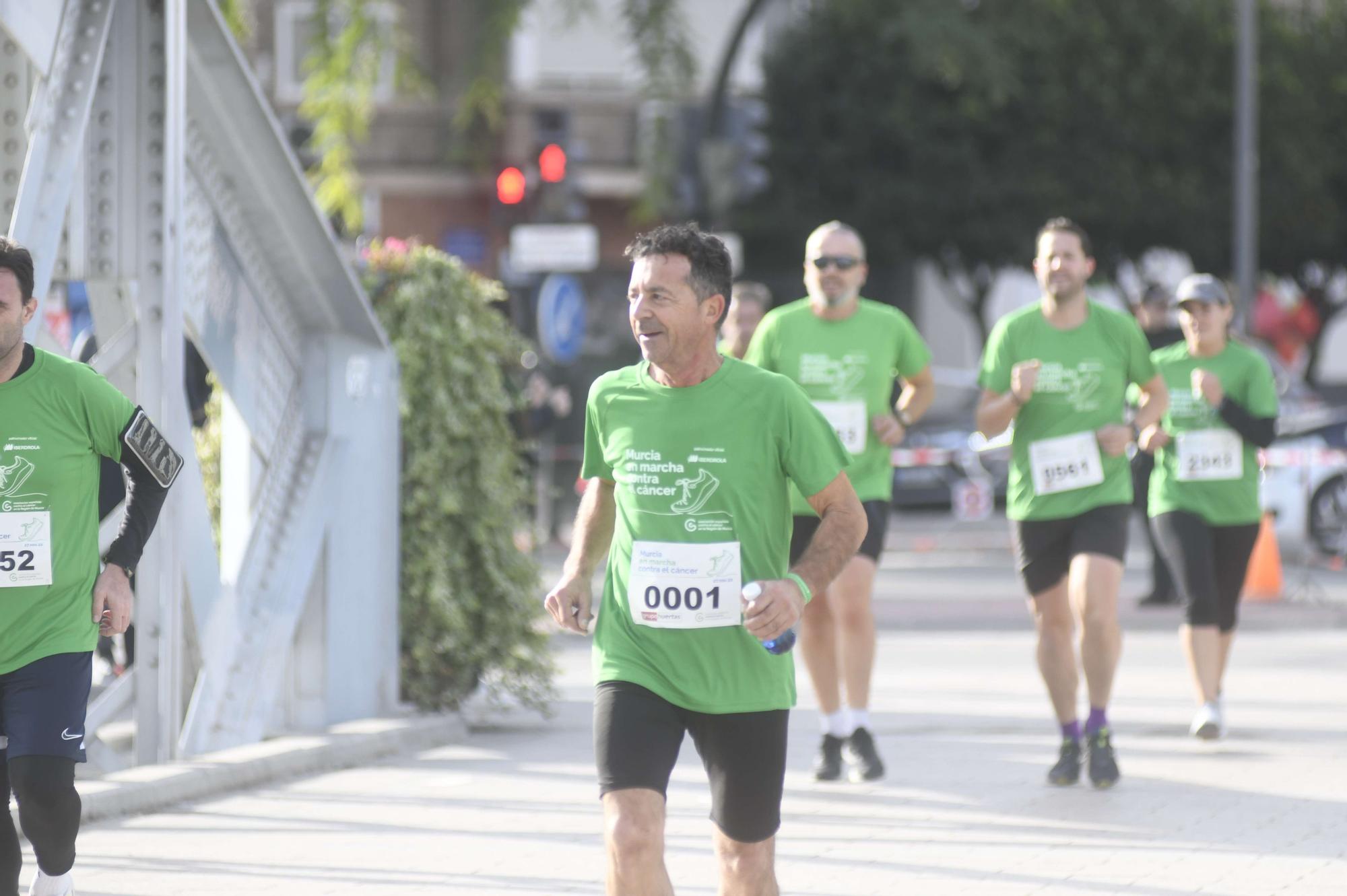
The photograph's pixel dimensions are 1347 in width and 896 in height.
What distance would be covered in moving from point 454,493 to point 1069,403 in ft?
9.49

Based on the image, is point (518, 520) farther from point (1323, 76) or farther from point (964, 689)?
point (1323, 76)

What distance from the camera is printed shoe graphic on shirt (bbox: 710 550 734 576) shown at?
4703 mm

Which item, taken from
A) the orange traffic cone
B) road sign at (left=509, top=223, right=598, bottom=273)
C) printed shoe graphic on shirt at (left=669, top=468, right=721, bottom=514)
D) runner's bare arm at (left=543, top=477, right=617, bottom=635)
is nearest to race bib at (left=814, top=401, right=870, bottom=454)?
runner's bare arm at (left=543, top=477, right=617, bottom=635)

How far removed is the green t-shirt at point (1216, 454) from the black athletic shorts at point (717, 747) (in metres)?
5.10

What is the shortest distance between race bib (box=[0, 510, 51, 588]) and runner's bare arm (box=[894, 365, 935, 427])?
4.28 m

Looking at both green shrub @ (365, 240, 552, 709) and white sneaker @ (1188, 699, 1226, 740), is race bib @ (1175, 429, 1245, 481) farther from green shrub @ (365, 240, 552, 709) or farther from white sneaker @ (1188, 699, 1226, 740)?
green shrub @ (365, 240, 552, 709)

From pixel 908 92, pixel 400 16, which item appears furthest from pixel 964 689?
pixel 908 92

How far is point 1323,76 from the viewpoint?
116ft

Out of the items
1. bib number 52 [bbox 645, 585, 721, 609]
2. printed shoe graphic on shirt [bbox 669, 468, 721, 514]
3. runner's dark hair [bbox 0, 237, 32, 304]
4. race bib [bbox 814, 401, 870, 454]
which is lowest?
bib number 52 [bbox 645, 585, 721, 609]

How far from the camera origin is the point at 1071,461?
26.5ft

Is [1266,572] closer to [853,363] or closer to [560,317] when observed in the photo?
[560,317]

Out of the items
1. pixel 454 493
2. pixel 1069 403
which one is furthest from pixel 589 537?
pixel 454 493

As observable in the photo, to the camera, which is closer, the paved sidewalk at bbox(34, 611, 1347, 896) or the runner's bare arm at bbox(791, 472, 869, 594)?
the runner's bare arm at bbox(791, 472, 869, 594)

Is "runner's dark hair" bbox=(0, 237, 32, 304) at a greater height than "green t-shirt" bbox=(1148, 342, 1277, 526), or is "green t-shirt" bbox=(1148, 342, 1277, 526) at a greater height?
"runner's dark hair" bbox=(0, 237, 32, 304)
